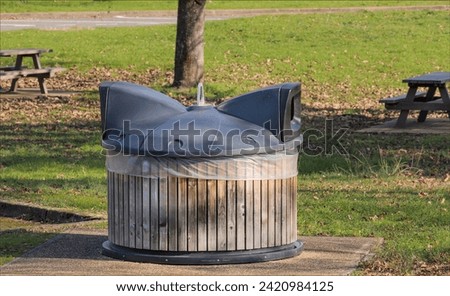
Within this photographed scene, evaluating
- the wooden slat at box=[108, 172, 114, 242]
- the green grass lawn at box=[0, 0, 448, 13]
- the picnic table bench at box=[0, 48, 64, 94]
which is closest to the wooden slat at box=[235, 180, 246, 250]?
the wooden slat at box=[108, 172, 114, 242]

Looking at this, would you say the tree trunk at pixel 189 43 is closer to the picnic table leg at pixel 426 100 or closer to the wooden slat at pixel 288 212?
the picnic table leg at pixel 426 100

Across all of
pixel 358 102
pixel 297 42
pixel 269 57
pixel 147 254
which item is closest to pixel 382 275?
pixel 147 254

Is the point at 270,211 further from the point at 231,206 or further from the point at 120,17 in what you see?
the point at 120,17

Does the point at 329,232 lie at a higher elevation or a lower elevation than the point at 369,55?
higher

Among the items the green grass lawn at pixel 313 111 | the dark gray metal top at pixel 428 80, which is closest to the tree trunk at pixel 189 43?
the green grass lawn at pixel 313 111

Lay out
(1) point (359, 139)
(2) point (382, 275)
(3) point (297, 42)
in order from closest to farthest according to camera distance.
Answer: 1. (2) point (382, 275)
2. (1) point (359, 139)
3. (3) point (297, 42)

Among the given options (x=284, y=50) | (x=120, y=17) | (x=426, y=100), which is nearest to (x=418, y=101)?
(x=426, y=100)

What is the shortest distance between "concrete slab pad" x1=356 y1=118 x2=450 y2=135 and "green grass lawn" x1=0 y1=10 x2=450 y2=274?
494 millimetres

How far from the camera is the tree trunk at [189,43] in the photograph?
18719 mm

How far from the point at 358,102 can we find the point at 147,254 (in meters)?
10.8

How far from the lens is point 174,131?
7.69 meters

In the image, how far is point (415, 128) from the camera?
15.4 metres

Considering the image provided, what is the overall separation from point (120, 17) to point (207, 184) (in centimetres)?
2481

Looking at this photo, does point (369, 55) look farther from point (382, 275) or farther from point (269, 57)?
point (382, 275)
